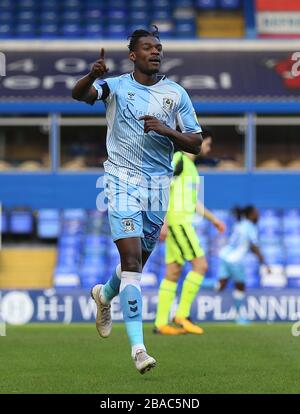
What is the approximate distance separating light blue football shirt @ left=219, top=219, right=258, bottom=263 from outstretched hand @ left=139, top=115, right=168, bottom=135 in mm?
9894

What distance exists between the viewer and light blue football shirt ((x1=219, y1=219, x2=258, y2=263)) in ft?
57.1

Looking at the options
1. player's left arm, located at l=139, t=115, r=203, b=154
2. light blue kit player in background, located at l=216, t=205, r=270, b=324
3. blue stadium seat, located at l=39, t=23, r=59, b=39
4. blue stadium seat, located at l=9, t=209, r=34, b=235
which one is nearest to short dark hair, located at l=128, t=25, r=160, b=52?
player's left arm, located at l=139, t=115, r=203, b=154

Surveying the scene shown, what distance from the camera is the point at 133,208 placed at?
25.9 feet

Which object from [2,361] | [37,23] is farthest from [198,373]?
[37,23]

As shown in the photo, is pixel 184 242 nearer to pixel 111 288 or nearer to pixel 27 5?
pixel 111 288

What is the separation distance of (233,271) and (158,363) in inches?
347

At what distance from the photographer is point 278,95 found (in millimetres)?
21391

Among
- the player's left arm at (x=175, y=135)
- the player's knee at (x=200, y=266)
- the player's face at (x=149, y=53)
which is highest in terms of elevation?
the player's face at (x=149, y=53)

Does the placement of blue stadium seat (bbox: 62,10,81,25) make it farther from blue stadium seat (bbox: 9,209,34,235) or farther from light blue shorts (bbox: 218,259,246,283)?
light blue shorts (bbox: 218,259,246,283)

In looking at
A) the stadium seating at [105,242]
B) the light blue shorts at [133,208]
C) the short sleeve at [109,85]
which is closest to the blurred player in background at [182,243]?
the light blue shorts at [133,208]

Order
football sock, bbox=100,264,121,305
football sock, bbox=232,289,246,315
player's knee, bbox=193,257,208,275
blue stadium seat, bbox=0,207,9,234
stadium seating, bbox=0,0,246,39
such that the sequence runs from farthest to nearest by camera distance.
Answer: stadium seating, bbox=0,0,246,39 < blue stadium seat, bbox=0,207,9,234 < football sock, bbox=232,289,246,315 < player's knee, bbox=193,257,208,275 < football sock, bbox=100,264,121,305

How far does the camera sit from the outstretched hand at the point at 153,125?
756 cm

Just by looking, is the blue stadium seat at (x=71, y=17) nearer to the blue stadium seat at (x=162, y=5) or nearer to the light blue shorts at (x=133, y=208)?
the blue stadium seat at (x=162, y=5)
